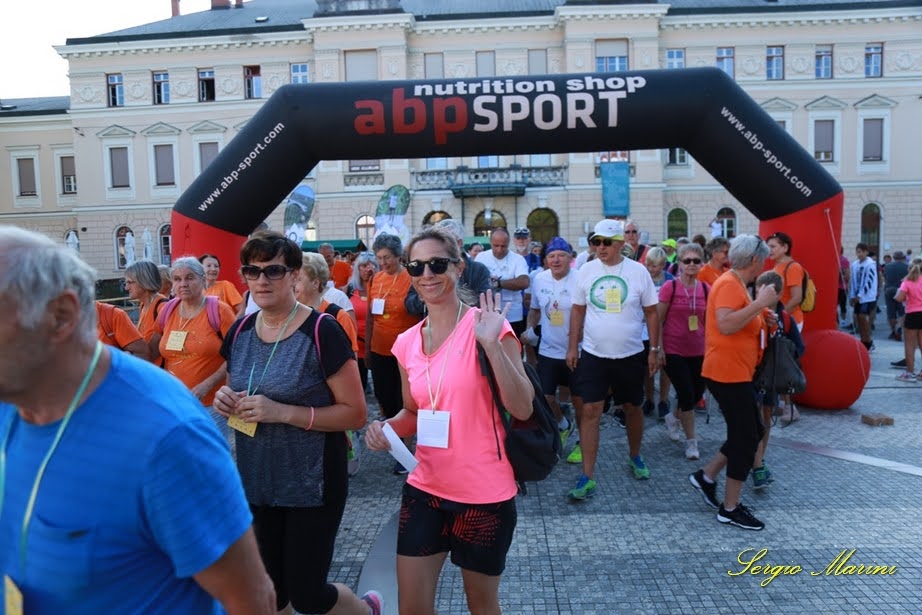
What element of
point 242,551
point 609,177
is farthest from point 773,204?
point 609,177

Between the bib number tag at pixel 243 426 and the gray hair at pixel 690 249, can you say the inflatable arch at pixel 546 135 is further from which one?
the bib number tag at pixel 243 426

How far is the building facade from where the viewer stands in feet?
98.5

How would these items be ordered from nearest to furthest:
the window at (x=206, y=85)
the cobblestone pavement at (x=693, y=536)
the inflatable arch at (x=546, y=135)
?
the cobblestone pavement at (x=693, y=536) < the inflatable arch at (x=546, y=135) < the window at (x=206, y=85)

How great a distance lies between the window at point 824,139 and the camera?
31.2 metres

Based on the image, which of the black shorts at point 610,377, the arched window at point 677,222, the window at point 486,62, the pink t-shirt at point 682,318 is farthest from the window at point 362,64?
the black shorts at point 610,377

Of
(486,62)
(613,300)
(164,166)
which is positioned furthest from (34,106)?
(613,300)

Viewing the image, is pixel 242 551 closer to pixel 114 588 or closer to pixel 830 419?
pixel 114 588

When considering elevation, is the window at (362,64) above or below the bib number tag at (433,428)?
above

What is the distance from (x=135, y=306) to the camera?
18.2m

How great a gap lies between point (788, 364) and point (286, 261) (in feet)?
12.0

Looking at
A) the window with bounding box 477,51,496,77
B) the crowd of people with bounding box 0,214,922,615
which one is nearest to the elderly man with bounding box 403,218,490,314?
the crowd of people with bounding box 0,214,922,615

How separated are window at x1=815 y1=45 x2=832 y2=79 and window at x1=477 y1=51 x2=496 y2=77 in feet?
49.4

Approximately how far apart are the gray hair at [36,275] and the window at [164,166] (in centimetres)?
3508

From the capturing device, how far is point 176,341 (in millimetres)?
3992
